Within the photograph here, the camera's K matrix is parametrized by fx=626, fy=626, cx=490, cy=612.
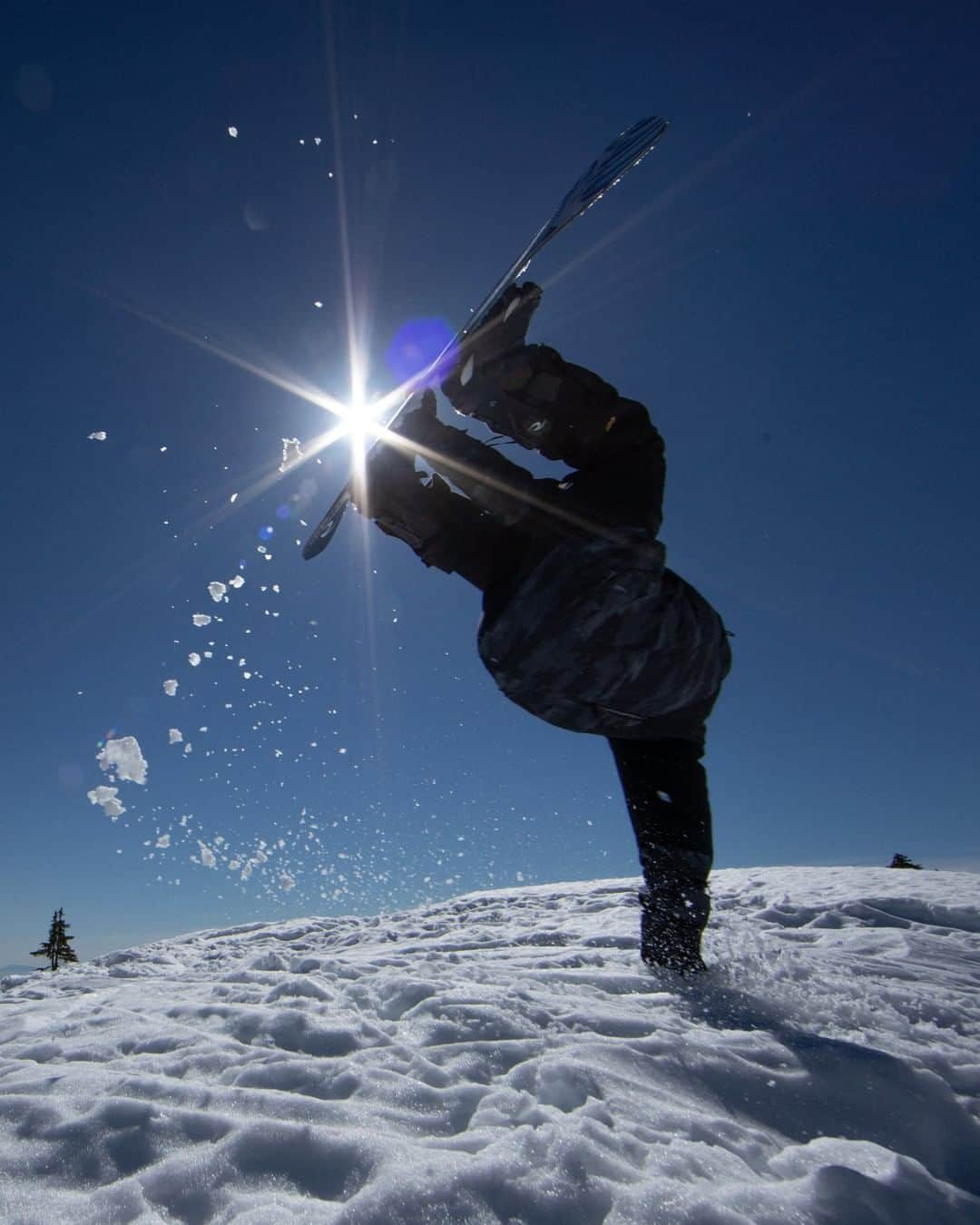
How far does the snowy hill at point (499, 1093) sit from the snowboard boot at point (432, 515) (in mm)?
2636

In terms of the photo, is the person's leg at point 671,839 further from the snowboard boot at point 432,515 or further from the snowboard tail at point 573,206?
the snowboard tail at point 573,206

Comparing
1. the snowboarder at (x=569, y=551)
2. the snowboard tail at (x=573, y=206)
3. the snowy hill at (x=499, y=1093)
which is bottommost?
the snowy hill at (x=499, y=1093)

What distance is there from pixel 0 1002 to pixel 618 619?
15.7ft

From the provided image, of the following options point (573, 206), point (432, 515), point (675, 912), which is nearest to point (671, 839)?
point (675, 912)

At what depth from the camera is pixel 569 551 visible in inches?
150

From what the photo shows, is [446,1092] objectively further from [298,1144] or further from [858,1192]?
[858,1192]

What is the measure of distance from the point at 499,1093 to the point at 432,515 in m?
3.19

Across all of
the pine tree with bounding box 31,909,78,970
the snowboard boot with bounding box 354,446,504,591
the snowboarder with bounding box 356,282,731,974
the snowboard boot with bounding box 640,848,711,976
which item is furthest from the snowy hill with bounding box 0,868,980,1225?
the pine tree with bounding box 31,909,78,970

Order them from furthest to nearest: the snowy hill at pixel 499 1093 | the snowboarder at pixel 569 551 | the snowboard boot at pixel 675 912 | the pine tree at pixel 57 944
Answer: the pine tree at pixel 57 944, the snowboard boot at pixel 675 912, the snowboarder at pixel 569 551, the snowy hill at pixel 499 1093

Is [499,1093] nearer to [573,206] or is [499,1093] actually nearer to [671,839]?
[671,839]

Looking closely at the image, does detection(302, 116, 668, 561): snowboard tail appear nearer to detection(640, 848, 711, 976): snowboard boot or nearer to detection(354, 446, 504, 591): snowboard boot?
detection(354, 446, 504, 591): snowboard boot

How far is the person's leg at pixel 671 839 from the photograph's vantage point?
453 centimetres

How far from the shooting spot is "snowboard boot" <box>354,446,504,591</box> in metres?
4.30


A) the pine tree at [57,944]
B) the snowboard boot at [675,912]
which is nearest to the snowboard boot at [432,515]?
the snowboard boot at [675,912]
